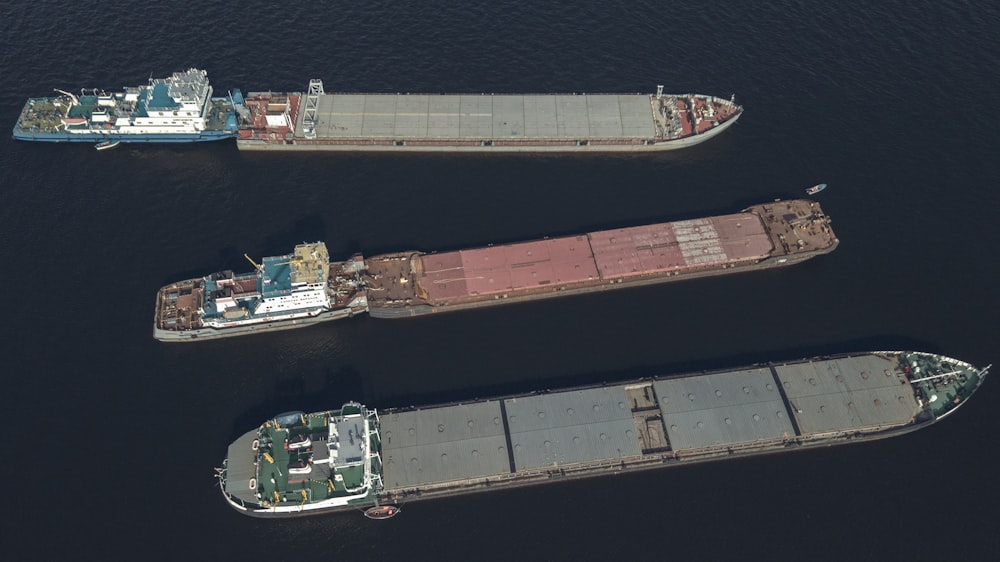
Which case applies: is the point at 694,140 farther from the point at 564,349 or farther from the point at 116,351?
the point at 116,351

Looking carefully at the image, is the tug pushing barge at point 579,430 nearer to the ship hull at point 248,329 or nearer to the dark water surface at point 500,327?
the dark water surface at point 500,327

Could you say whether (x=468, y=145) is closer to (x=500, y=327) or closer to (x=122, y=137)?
(x=500, y=327)

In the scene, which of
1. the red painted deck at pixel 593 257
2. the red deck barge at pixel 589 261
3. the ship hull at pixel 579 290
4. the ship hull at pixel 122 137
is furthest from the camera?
the ship hull at pixel 122 137

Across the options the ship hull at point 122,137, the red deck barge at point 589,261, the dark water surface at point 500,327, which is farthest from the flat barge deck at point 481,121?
the red deck barge at point 589,261

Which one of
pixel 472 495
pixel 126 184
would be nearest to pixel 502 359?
pixel 472 495

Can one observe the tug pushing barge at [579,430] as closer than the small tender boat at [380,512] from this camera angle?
Yes

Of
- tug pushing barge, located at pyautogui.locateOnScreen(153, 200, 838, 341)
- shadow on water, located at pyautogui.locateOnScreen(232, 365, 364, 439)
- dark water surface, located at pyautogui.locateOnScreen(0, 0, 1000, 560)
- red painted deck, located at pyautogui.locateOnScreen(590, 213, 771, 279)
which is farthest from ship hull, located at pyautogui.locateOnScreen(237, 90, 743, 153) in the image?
shadow on water, located at pyautogui.locateOnScreen(232, 365, 364, 439)
